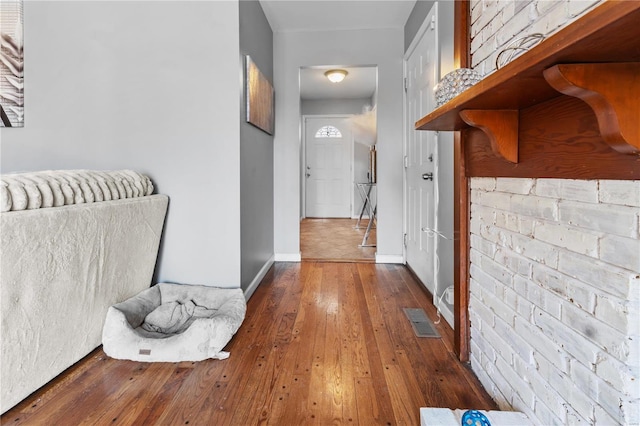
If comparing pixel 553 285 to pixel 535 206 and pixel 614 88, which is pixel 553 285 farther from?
pixel 614 88

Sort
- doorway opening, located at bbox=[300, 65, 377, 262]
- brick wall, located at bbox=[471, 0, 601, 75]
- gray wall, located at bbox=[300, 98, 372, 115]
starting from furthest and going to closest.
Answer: gray wall, located at bbox=[300, 98, 372, 115]
doorway opening, located at bbox=[300, 65, 377, 262]
brick wall, located at bbox=[471, 0, 601, 75]

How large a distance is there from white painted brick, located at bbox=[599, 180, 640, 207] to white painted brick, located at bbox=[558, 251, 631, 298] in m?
0.14

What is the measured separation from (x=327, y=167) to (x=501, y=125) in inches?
243

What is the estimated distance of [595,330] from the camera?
0.82 m

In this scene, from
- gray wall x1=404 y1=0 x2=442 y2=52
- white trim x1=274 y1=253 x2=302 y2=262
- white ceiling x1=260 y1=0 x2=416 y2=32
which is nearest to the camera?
gray wall x1=404 y1=0 x2=442 y2=52

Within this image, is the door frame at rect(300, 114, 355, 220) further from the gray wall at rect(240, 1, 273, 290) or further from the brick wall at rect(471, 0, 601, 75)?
the brick wall at rect(471, 0, 601, 75)

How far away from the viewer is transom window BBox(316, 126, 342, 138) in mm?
7195

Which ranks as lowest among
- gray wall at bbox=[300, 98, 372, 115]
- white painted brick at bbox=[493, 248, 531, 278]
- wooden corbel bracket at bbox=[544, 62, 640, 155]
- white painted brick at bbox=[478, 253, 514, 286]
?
white painted brick at bbox=[478, 253, 514, 286]

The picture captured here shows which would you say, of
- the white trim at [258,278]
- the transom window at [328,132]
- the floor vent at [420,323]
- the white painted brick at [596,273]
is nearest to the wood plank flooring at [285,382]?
the floor vent at [420,323]

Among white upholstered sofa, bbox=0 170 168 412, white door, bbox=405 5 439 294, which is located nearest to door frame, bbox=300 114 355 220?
white door, bbox=405 5 439 294

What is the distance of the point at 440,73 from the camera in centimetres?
219

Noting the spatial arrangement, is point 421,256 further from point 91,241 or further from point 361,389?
point 91,241

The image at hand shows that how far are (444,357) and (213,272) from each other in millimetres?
1449

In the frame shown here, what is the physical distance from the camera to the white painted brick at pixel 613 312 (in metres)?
0.74
